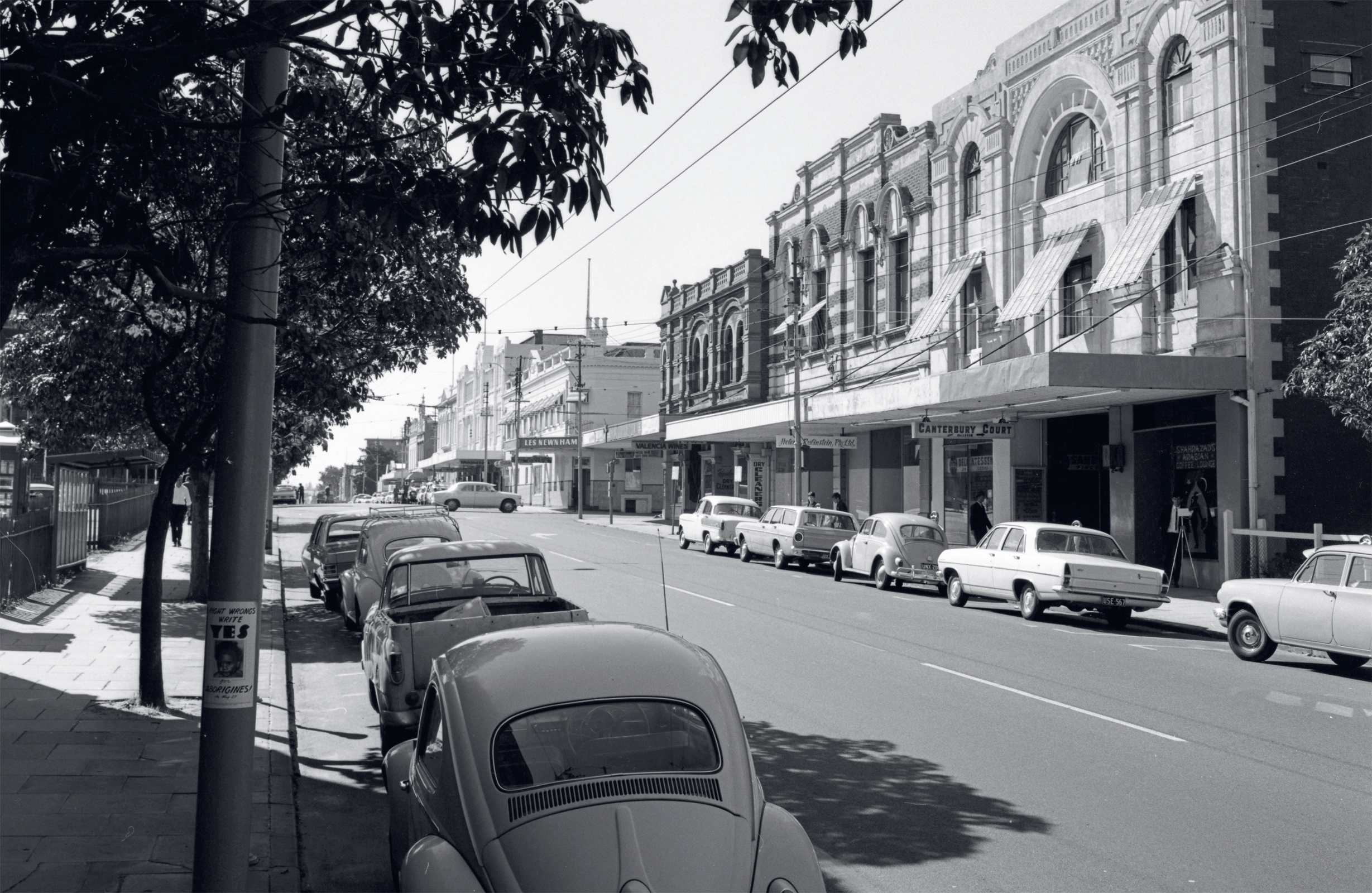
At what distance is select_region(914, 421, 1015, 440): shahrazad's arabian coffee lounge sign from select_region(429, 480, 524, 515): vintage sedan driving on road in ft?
130

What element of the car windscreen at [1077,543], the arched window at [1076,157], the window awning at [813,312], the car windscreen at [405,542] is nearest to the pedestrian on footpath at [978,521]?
the arched window at [1076,157]

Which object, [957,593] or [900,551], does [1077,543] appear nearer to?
[957,593]

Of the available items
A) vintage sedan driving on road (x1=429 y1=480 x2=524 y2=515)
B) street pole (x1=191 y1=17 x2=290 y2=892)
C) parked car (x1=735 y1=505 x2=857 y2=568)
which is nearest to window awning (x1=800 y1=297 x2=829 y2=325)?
parked car (x1=735 y1=505 x2=857 y2=568)

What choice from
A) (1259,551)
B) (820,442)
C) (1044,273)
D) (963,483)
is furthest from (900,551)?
(820,442)

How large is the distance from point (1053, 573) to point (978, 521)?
11702 millimetres

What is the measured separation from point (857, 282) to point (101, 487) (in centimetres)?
2193

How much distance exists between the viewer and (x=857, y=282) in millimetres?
36281

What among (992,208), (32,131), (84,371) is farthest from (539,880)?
(992,208)

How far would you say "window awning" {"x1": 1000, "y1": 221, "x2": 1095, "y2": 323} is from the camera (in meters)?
25.5

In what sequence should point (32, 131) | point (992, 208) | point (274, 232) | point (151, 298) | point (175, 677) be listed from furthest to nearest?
1. point (992, 208)
2. point (175, 677)
3. point (151, 298)
4. point (32, 131)
5. point (274, 232)

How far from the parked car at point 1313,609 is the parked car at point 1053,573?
2.58 m

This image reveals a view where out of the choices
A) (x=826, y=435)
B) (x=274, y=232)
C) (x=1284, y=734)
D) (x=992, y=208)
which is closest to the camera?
(x=274, y=232)

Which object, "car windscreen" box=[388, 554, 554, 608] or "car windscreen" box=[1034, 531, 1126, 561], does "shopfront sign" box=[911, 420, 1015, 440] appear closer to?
"car windscreen" box=[1034, 531, 1126, 561]

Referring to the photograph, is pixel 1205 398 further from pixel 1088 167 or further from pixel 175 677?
pixel 175 677
